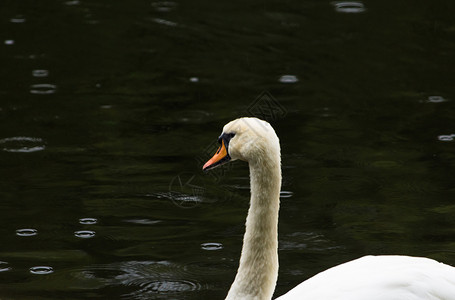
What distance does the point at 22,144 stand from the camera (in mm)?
9305

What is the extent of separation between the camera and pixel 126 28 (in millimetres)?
12961

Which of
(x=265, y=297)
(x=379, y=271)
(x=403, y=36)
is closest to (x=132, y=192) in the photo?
(x=265, y=297)

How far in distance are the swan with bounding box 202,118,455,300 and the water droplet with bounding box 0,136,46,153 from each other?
3797 mm

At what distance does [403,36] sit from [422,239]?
5768 mm

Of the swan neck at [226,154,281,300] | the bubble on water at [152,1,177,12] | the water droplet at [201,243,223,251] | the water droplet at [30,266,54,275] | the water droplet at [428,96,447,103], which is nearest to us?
the swan neck at [226,154,281,300]

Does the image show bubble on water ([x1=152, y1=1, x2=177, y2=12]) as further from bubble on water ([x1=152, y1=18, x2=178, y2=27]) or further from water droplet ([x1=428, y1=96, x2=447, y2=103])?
water droplet ([x1=428, y1=96, x2=447, y2=103])

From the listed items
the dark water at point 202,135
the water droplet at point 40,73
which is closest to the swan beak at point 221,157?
the dark water at point 202,135

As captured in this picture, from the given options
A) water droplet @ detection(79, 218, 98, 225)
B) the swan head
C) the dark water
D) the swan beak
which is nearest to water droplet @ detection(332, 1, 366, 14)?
the dark water

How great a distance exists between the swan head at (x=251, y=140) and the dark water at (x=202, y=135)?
1.37m

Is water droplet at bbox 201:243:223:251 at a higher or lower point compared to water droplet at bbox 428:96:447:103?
lower

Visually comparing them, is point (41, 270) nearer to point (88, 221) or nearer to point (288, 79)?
point (88, 221)

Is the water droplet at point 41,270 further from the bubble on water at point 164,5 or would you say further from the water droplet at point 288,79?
the bubble on water at point 164,5

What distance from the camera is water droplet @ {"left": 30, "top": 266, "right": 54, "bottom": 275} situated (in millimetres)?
6887

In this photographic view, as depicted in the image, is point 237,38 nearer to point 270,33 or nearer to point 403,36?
point 270,33
